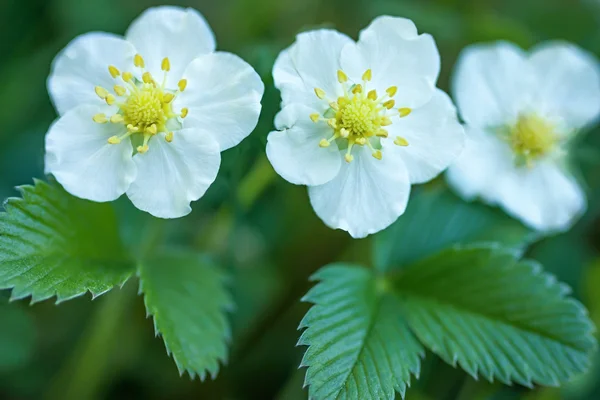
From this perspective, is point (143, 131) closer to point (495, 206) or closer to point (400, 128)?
point (400, 128)

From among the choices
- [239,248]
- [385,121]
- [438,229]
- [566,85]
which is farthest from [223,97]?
[566,85]

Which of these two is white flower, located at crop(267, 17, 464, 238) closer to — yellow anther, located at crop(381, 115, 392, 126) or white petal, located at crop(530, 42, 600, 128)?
yellow anther, located at crop(381, 115, 392, 126)

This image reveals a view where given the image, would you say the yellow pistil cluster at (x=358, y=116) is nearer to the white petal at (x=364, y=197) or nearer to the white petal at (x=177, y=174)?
the white petal at (x=364, y=197)

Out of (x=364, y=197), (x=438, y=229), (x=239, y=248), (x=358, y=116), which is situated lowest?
(x=239, y=248)

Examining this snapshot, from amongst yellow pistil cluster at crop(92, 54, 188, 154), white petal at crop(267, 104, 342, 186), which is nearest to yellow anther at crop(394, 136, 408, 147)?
white petal at crop(267, 104, 342, 186)

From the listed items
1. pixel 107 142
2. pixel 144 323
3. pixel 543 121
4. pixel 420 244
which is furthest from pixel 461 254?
pixel 144 323

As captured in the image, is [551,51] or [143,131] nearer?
[143,131]

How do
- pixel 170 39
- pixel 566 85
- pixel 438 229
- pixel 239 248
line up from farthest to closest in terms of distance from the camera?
pixel 239 248
pixel 566 85
pixel 438 229
pixel 170 39

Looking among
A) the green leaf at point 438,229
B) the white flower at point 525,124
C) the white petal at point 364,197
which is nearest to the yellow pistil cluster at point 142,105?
the white petal at point 364,197

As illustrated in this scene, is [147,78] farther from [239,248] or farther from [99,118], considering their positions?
[239,248]
